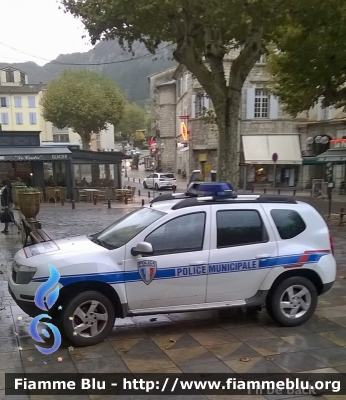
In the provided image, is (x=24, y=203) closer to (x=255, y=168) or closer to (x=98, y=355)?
(x=98, y=355)

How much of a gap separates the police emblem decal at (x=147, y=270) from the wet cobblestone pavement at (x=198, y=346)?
0.75 m

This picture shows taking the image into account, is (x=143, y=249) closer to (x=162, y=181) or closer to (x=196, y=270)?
(x=196, y=270)

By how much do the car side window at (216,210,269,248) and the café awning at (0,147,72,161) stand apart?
60.4 ft

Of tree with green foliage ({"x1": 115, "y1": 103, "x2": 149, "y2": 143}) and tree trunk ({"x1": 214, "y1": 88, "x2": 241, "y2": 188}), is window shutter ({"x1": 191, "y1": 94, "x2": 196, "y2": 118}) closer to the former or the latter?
tree trunk ({"x1": 214, "y1": 88, "x2": 241, "y2": 188})

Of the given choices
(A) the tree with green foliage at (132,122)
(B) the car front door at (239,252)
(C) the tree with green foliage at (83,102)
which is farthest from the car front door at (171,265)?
(A) the tree with green foliage at (132,122)

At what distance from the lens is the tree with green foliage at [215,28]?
11.9 m

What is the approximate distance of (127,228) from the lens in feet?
18.4

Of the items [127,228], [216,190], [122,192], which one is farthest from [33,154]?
[216,190]

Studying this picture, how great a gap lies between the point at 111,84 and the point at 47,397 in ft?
141

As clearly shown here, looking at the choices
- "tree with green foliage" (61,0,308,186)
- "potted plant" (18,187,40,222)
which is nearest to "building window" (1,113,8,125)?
"tree with green foliage" (61,0,308,186)

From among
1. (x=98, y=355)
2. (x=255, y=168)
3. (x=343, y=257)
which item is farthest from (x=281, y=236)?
(x=255, y=168)

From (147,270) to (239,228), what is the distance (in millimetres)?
1294

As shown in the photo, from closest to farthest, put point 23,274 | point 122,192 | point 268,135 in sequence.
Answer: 1. point 23,274
2. point 122,192
3. point 268,135

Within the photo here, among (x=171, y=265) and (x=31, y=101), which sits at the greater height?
(x=31, y=101)
